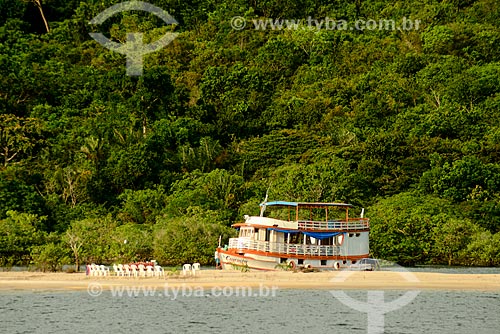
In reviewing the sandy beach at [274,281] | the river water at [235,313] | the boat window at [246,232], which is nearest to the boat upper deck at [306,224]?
the boat window at [246,232]

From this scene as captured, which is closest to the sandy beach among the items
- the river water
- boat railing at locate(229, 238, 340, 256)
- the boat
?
the river water

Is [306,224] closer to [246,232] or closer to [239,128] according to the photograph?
[246,232]

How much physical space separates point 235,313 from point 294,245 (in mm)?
13177

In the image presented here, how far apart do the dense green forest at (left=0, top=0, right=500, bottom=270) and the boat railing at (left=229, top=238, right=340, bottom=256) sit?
29.8 feet

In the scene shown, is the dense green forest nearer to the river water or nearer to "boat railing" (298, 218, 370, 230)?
the river water

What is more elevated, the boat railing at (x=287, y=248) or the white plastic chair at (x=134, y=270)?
the boat railing at (x=287, y=248)

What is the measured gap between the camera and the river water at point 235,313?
33.8 m

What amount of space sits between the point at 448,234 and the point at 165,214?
20956 mm

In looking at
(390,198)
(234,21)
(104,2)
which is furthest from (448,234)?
(104,2)

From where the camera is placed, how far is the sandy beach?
43.2 meters

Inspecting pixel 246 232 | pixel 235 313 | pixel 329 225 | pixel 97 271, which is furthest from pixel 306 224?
pixel 235 313

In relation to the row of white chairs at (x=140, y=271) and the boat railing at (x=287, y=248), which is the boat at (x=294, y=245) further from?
the row of white chairs at (x=140, y=271)

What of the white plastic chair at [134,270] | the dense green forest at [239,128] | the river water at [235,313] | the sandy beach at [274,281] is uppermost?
the dense green forest at [239,128]

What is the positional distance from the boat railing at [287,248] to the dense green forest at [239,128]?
29.8 ft
